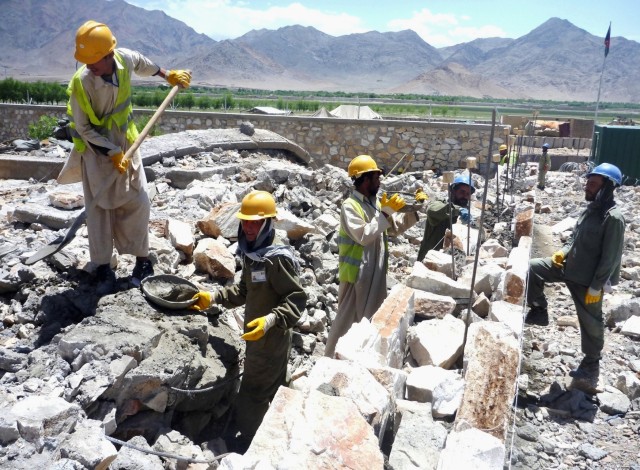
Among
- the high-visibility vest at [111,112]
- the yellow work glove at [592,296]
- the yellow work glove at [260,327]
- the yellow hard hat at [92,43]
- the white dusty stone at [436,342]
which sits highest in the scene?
the yellow hard hat at [92,43]

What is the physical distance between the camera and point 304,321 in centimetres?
497

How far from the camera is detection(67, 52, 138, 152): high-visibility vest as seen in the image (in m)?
3.57

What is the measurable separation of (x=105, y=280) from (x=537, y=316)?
3967mm

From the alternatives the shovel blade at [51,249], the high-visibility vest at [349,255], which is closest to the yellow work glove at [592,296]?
the high-visibility vest at [349,255]

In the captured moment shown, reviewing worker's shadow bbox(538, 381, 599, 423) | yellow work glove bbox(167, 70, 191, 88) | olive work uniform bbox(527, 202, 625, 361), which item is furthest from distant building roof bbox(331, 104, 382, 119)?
worker's shadow bbox(538, 381, 599, 423)

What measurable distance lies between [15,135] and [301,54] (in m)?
162

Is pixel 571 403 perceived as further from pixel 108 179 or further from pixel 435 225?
pixel 108 179

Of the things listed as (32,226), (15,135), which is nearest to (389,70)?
(15,135)

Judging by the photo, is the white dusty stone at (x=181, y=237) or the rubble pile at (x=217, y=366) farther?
the white dusty stone at (x=181, y=237)

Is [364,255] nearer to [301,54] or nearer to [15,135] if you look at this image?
[15,135]

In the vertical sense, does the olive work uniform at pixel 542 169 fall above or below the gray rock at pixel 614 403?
above

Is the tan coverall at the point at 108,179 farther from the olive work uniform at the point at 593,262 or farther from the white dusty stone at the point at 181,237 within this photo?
the olive work uniform at the point at 593,262

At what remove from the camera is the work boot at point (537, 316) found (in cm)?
553

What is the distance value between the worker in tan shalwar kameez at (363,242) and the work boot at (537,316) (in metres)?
1.98
